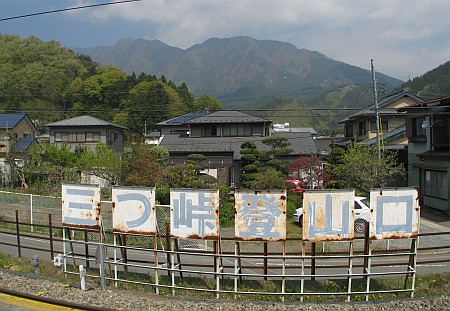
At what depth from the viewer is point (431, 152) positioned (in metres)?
19.7

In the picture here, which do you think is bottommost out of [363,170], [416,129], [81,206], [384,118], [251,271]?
[251,271]

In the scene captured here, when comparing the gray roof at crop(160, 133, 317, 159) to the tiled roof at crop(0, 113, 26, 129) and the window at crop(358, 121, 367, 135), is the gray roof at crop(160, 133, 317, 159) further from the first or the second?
the tiled roof at crop(0, 113, 26, 129)

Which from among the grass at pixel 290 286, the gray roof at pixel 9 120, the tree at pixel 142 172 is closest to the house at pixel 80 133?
the gray roof at pixel 9 120

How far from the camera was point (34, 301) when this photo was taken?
6.95 meters

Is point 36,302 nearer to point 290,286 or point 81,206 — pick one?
point 81,206

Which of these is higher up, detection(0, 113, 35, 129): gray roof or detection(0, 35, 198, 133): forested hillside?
detection(0, 35, 198, 133): forested hillside

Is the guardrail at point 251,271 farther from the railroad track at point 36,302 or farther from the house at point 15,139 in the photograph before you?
the house at point 15,139

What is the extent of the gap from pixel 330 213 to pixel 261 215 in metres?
1.24

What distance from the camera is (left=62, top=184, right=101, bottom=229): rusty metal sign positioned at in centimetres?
777

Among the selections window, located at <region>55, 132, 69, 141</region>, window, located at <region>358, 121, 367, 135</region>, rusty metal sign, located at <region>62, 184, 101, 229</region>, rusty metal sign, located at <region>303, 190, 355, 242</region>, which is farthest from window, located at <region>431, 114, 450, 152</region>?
window, located at <region>55, 132, 69, 141</region>

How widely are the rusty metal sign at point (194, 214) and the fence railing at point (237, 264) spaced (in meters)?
0.34

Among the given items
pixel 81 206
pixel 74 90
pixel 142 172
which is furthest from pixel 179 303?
pixel 74 90

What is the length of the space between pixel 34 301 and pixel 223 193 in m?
11.1

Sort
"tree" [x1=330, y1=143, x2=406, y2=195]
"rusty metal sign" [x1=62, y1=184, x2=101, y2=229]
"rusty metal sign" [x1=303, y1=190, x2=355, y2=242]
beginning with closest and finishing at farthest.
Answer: "rusty metal sign" [x1=303, y1=190, x2=355, y2=242]
"rusty metal sign" [x1=62, y1=184, x2=101, y2=229]
"tree" [x1=330, y1=143, x2=406, y2=195]
